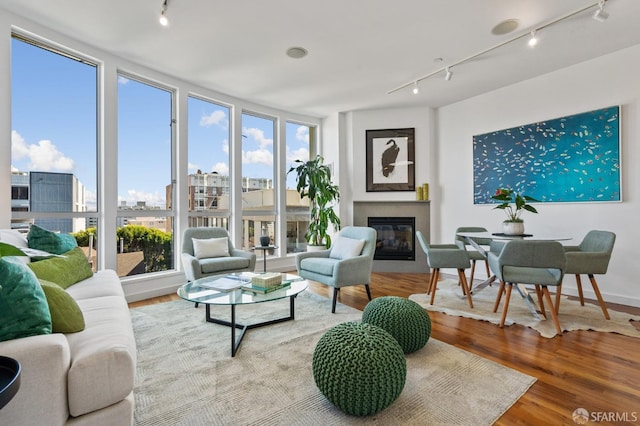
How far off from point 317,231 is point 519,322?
3.27 meters

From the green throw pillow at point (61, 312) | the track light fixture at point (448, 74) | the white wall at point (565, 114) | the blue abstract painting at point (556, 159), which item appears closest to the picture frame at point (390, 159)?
the white wall at point (565, 114)

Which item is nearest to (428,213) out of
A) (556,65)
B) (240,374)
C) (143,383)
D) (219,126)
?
(556,65)

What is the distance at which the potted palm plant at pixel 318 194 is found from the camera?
5344 millimetres

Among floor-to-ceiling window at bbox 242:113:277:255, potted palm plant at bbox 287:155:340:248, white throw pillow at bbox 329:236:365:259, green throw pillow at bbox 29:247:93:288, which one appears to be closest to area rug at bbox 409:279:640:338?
white throw pillow at bbox 329:236:365:259

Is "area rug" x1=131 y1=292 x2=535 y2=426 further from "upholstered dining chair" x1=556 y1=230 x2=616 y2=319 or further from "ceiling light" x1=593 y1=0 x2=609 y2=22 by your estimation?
"ceiling light" x1=593 y1=0 x2=609 y2=22

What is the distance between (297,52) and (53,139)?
111 inches

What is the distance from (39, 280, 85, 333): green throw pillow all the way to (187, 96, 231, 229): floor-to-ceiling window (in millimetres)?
3066

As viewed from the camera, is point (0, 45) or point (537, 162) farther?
point (537, 162)

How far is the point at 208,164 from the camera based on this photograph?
4742 mm

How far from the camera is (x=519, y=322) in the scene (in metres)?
2.88

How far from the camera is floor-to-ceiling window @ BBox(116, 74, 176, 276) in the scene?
391 cm

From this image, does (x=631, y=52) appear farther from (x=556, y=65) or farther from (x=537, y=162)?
(x=537, y=162)

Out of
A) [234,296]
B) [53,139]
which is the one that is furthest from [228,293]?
[53,139]

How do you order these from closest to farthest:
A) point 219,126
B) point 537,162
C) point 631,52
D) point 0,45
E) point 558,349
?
point 558,349
point 0,45
point 631,52
point 537,162
point 219,126
